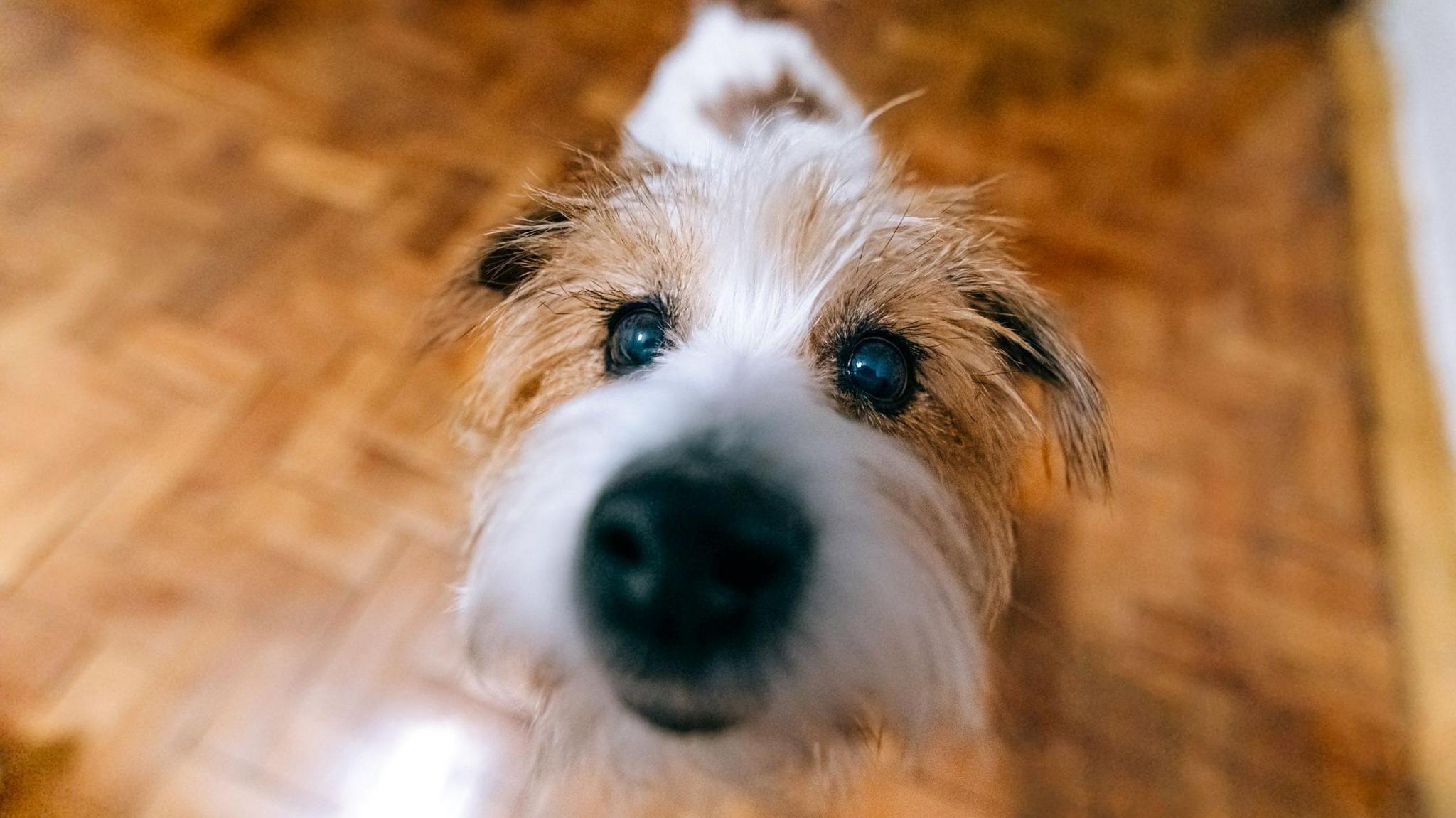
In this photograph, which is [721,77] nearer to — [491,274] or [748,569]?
[491,274]

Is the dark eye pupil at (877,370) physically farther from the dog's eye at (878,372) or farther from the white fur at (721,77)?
the white fur at (721,77)

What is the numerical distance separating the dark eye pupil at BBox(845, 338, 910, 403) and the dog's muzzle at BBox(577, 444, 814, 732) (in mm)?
402

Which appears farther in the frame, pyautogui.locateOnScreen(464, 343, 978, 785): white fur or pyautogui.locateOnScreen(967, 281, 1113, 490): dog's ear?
pyautogui.locateOnScreen(967, 281, 1113, 490): dog's ear

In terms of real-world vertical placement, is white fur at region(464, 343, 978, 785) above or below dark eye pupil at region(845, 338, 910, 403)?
below

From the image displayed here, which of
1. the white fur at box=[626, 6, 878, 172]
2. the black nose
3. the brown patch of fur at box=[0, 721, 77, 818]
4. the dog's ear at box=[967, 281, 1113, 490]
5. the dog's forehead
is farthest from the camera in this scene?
the white fur at box=[626, 6, 878, 172]

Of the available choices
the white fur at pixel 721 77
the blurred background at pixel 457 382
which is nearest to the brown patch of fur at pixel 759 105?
the white fur at pixel 721 77

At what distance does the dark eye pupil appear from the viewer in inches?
48.1

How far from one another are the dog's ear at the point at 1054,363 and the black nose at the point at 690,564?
64 centimetres

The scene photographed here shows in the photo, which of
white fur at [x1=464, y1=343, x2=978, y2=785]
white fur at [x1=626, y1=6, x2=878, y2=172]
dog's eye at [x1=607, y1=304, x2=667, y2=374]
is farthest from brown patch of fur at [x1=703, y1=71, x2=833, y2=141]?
white fur at [x1=464, y1=343, x2=978, y2=785]

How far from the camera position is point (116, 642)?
187 cm

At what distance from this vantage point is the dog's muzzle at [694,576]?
815 mm

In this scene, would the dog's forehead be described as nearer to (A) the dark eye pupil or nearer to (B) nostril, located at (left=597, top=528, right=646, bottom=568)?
(A) the dark eye pupil

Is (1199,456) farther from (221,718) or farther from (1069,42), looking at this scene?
(221,718)

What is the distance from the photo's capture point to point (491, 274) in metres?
A: 1.54
